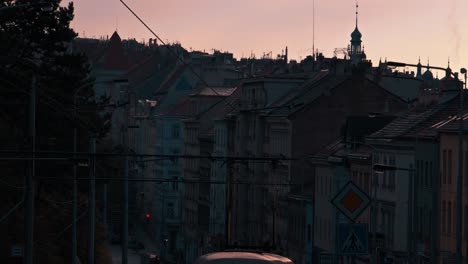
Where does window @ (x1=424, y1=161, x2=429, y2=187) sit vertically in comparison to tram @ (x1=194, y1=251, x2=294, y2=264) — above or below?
above

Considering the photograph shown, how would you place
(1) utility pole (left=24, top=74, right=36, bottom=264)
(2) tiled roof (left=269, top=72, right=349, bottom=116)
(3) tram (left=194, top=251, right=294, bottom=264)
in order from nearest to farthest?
(3) tram (left=194, top=251, right=294, bottom=264)
(1) utility pole (left=24, top=74, right=36, bottom=264)
(2) tiled roof (left=269, top=72, right=349, bottom=116)

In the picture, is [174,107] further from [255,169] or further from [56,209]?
[56,209]

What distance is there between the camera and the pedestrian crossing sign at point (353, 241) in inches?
1187

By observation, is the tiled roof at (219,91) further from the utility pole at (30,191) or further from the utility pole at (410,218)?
the utility pole at (30,191)

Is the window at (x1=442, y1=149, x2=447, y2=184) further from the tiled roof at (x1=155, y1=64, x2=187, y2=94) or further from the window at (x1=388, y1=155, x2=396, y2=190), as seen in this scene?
the tiled roof at (x1=155, y1=64, x2=187, y2=94)

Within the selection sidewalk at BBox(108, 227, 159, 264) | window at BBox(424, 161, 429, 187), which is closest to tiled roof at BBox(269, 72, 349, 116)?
window at BBox(424, 161, 429, 187)

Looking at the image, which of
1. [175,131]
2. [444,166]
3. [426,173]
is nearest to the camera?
[444,166]

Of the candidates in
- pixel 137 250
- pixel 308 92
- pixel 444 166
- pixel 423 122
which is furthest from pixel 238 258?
pixel 137 250

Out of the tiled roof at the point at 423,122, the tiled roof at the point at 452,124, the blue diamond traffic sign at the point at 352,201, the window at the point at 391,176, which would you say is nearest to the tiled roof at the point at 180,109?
the tiled roof at the point at 423,122

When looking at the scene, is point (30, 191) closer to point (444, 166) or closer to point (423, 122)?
point (444, 166)

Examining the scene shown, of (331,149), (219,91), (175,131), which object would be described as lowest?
(331,149)

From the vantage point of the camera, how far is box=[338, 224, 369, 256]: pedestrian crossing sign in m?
30.2

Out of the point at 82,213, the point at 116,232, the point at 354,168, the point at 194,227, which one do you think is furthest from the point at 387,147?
the point at 116,232

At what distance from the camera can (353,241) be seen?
99.0ft
